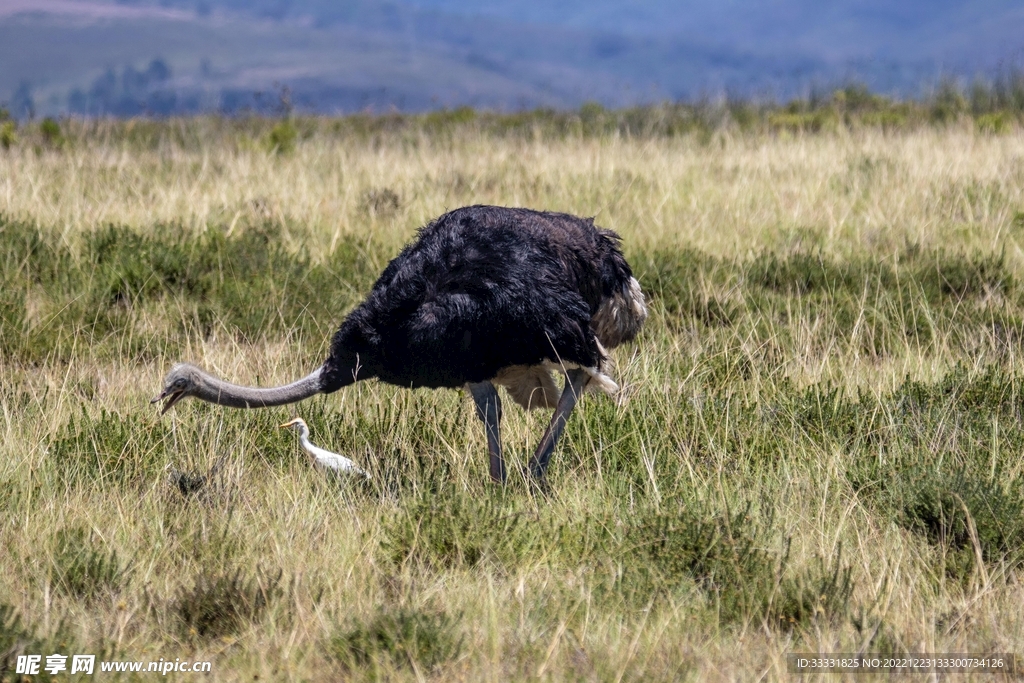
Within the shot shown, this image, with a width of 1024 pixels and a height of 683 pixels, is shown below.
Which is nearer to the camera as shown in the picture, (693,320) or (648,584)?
(648,584)

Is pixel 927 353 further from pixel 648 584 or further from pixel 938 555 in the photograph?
pixel 648 584

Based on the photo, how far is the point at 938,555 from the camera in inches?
145

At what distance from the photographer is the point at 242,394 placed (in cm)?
406

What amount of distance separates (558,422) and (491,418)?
28 cm

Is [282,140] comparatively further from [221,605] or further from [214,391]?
[221,605]

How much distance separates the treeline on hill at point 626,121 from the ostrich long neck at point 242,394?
27.7 ft

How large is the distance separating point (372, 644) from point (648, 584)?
0.86m

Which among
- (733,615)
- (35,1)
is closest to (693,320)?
(733,615)

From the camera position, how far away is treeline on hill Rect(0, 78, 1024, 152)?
13883mm

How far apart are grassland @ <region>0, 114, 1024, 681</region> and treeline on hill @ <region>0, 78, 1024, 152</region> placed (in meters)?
5.09

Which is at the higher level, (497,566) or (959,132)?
(959,132)

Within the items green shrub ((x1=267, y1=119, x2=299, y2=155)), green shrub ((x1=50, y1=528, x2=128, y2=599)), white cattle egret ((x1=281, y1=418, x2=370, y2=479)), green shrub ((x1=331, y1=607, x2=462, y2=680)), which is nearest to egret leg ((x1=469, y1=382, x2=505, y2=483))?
white cattle egret ((x1=281, y1=418, x2=370, y2=479))

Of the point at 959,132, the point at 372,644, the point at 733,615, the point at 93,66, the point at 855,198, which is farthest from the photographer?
the point at 93,66

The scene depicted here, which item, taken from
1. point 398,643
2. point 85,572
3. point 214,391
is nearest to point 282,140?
point 214,391
